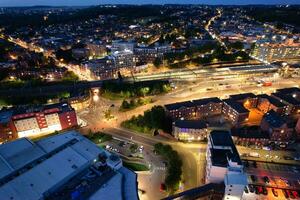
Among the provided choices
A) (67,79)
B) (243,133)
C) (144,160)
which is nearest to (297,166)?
(243,133)

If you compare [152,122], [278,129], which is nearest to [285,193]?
[278,129]

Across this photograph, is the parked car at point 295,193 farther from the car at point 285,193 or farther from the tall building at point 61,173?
the tall building at point 61,173

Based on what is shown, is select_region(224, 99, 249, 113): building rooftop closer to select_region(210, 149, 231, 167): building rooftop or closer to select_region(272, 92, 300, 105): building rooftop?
select_region(272, 92, 300, 105): building rooftop

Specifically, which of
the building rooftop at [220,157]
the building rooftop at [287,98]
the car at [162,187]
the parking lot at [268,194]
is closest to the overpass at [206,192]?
the building rooftop at [220,157]

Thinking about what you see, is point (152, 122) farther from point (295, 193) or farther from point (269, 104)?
point (269, 104)

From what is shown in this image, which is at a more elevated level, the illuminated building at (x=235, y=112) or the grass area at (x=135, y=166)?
the illuminated building at (x=235, y=112)

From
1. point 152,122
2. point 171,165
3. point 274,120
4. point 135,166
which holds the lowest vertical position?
point 135,166
